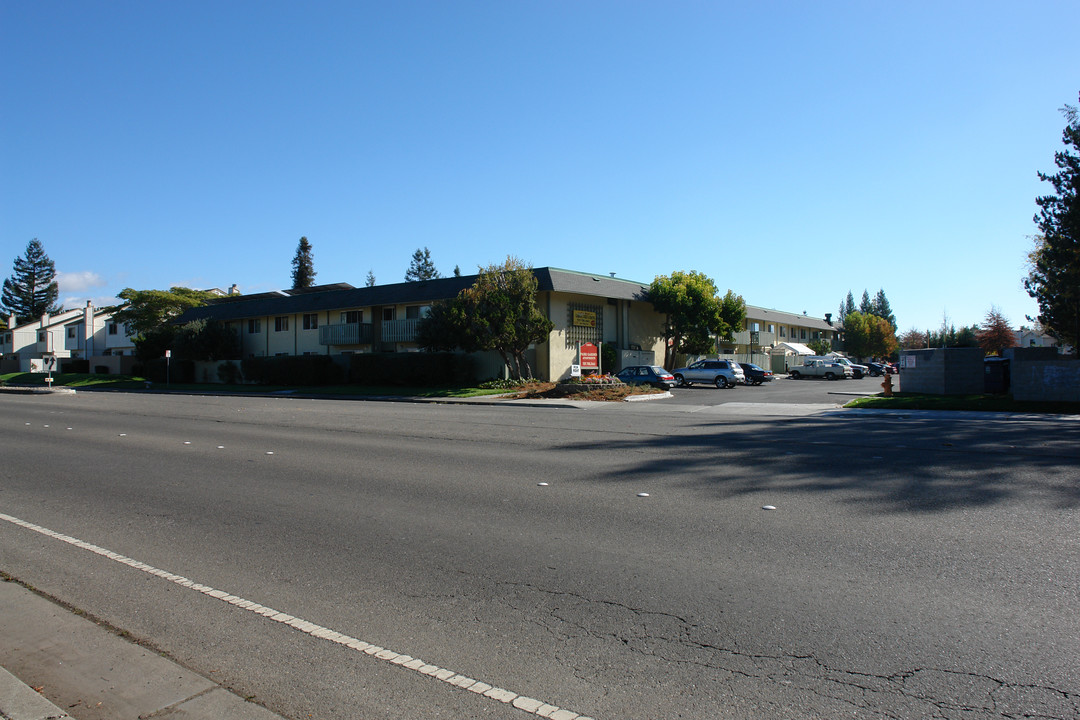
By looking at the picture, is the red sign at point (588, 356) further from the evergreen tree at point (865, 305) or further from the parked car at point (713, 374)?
the evergreen tree at point (865, 305)

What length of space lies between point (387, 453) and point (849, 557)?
853 cm

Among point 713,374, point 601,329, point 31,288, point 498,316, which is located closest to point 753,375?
point 713,374

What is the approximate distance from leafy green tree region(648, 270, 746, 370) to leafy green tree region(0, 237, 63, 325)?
10828 centimetres

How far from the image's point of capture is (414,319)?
41.6 m

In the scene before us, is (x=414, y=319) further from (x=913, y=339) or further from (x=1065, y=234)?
(x=913, y=339)

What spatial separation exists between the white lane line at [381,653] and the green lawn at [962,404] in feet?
74.4

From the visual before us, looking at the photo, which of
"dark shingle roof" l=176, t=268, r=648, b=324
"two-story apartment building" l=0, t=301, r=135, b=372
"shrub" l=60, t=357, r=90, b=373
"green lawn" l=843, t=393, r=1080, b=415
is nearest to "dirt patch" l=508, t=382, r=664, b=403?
"dark shingle roof" l=176, t=268, r=648, b=324

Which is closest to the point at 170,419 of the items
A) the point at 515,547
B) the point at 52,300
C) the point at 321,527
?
the point at 321,527

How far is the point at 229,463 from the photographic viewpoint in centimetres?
1141

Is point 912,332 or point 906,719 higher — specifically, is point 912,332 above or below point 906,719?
above

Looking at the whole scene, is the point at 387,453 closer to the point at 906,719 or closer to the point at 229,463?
the point at 229,463

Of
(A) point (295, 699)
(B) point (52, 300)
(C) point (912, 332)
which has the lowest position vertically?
(A) point (295, 699)

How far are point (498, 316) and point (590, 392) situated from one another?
6.29 meters

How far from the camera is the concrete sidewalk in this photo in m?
3.49
